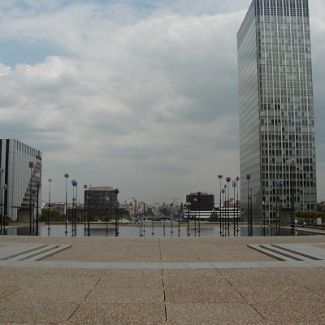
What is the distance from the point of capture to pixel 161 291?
11.7 m

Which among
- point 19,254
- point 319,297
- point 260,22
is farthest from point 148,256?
point 260,22

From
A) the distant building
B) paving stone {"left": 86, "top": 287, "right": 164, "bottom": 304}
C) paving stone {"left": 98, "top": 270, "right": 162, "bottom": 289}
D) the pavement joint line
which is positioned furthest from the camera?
the distant building

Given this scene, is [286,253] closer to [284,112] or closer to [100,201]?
[284,112]

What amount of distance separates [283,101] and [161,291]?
121 meters

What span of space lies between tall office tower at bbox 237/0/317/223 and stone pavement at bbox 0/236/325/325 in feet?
361

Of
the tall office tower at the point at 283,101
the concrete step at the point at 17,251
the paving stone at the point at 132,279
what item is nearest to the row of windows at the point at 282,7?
the tall office tower at the point at 283,101

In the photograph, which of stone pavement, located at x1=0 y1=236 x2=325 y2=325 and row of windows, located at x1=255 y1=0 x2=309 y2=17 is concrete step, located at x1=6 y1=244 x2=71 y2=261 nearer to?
stone pavement, located at x1=0 y1=236 x2=325 y2=325

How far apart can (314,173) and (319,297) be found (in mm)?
123066

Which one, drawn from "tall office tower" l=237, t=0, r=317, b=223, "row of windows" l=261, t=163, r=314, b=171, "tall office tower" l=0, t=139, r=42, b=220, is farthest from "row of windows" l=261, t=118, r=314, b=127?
"tall office tower" l=0, t=139, r=42, b=220

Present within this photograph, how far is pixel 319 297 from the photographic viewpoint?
36.0 feet

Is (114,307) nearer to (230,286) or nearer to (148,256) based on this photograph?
(230,286)

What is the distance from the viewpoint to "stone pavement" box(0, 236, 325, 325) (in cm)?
895

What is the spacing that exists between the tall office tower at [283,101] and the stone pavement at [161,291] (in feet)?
361

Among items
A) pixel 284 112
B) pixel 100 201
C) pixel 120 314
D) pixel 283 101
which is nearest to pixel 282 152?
pixel 284 112
